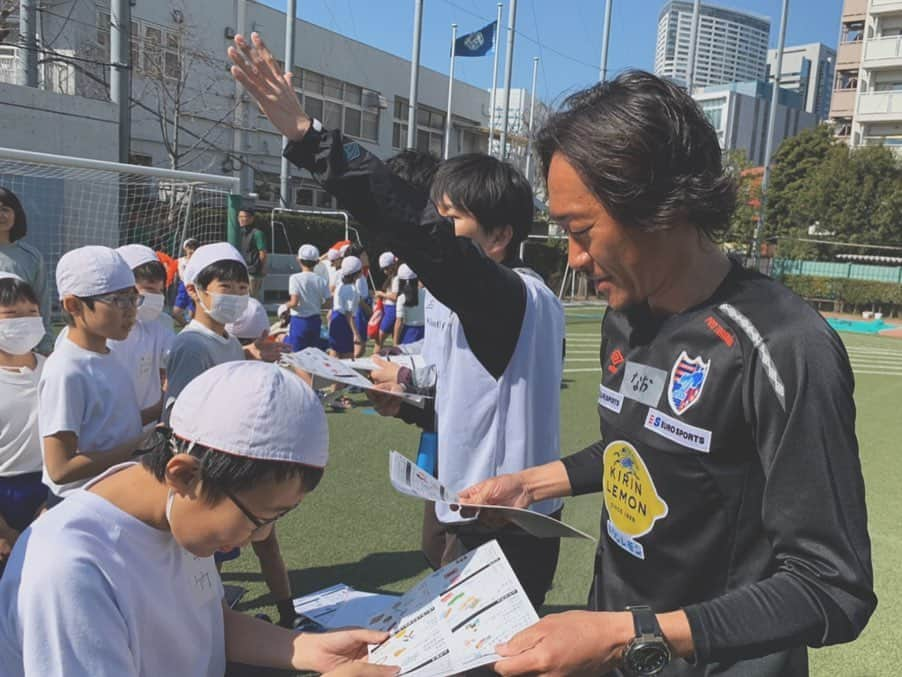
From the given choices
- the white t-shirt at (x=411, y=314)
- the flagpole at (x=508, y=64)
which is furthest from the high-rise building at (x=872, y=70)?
the white t-shirt at (x=411, y=314)

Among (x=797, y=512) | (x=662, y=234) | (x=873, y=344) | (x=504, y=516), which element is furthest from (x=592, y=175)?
(x=873, y=344)

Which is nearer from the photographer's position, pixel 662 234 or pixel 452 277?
pixel 662 234

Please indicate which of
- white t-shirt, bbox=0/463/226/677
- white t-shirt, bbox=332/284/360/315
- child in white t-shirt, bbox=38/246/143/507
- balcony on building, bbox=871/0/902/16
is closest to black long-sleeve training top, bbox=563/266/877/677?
white t-shirt, bbox=0/463/226/677

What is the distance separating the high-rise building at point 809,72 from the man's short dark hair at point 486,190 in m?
118

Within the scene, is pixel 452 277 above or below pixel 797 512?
above

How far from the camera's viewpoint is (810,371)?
1.15 meters

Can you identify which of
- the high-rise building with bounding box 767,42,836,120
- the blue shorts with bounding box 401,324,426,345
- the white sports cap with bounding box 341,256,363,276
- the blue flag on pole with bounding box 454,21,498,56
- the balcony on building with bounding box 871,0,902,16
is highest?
the high-rise building with bounding box 767,42,836,120

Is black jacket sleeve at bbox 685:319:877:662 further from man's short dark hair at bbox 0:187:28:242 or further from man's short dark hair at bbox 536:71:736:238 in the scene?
man's short dark hair at bbox 0:187:28:242

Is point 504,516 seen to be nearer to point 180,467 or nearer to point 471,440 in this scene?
point 471,440

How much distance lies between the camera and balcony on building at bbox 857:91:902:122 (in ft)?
128

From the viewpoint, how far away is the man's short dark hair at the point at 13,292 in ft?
10.6

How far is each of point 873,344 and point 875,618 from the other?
17228 millimetres

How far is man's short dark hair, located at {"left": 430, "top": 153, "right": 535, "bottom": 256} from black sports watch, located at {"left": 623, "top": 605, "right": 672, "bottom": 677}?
4.27ft

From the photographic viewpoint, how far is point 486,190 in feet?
6.99
